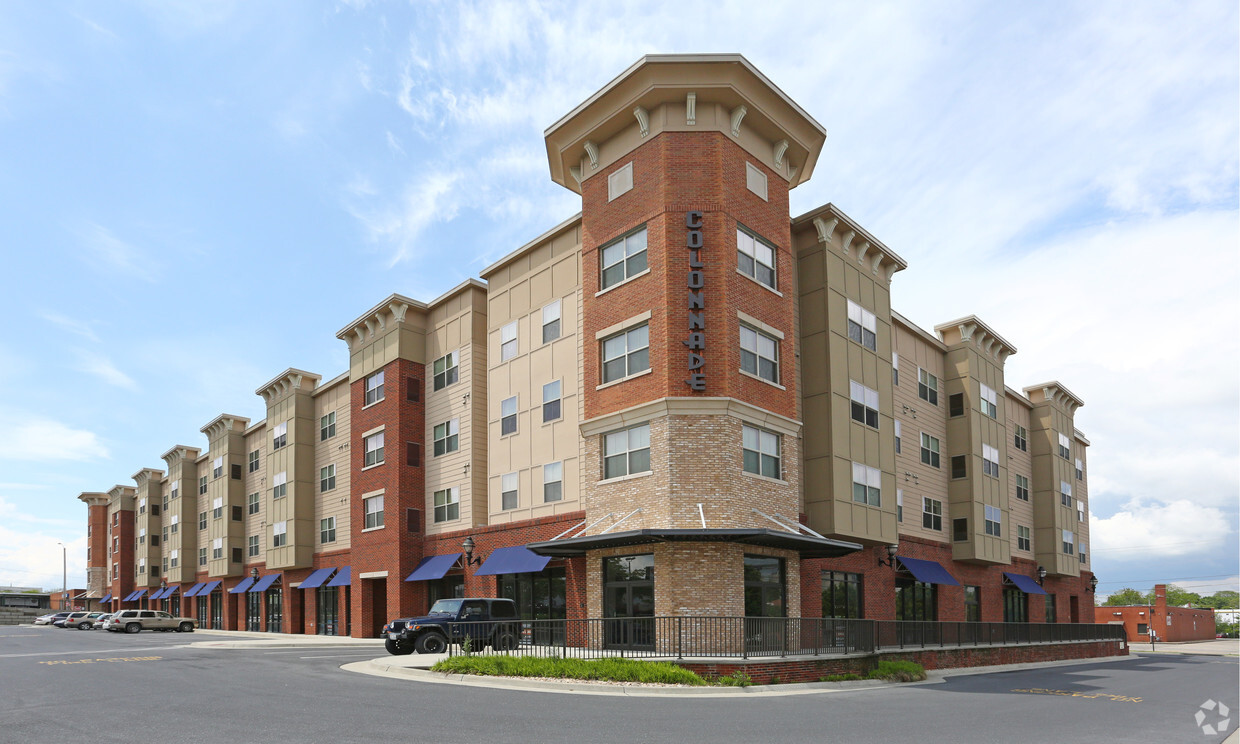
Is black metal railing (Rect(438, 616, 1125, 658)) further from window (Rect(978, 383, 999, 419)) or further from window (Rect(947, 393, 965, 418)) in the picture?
window (Rect(978, 383, 999, 419))

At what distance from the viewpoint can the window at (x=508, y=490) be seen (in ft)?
117

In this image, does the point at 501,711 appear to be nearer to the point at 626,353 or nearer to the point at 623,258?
the point at 626,353

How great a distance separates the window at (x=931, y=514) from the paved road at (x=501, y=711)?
1479cm

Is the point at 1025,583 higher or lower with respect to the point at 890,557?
lower

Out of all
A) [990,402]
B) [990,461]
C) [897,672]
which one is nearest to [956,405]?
[990,402]

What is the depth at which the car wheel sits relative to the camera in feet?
93.5

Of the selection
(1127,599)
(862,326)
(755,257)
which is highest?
(755,257)

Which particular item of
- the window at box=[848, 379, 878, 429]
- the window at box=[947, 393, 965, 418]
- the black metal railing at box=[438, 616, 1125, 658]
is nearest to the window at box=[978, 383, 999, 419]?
the window at box=[947, 393, 965, 418]

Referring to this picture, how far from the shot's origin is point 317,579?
48.4 meters

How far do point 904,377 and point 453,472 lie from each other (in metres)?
20.2

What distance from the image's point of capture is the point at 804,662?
2294cm

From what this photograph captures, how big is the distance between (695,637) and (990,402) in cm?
2834

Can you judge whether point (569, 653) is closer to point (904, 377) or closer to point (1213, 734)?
point (1213, 734)

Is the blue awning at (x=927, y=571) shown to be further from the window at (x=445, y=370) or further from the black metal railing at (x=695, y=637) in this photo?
the window at (x=445, y=370)
